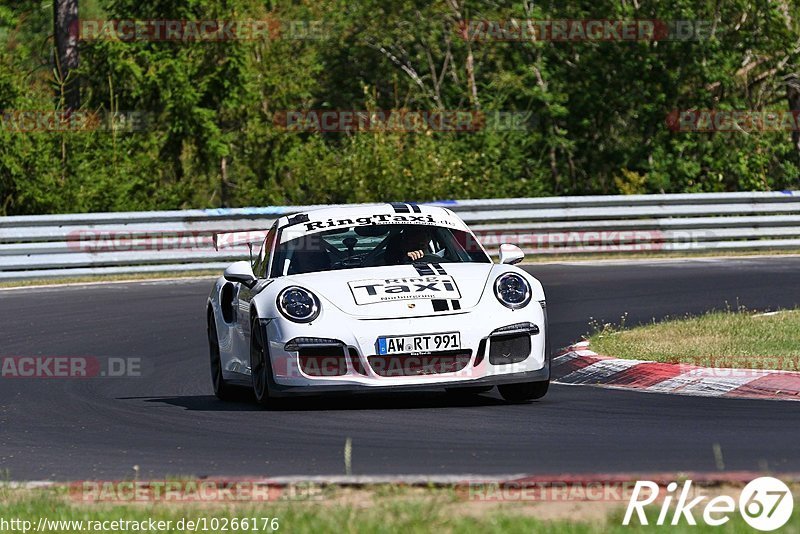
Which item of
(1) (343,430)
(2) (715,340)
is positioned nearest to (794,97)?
(2) (715,340)

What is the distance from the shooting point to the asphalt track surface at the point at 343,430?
23.0 feet

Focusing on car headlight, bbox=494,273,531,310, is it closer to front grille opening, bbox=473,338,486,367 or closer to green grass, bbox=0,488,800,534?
front grille opening, bbox=473,338,486,367

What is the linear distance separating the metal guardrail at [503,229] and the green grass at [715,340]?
27.2 feet

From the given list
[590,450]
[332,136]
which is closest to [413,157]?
[332,136]

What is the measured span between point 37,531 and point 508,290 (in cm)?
425

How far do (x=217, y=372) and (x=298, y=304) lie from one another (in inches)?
68.1

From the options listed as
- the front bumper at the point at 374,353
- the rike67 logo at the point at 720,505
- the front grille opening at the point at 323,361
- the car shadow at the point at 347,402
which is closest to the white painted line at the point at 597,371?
the car shadow at the point at 347,402

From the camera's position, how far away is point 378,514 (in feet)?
18.7

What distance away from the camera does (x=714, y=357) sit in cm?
1067

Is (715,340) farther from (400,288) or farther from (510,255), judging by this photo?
(400,288)

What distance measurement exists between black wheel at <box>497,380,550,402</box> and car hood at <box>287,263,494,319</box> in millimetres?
663

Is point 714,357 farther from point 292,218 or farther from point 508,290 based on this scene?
point 292,218

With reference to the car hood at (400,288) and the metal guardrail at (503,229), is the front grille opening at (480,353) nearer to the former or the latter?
→ the car hood at (400,288)

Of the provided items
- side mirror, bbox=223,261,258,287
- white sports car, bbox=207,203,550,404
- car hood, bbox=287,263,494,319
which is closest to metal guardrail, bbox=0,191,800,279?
side mirror, bbox=223,261,258,287
